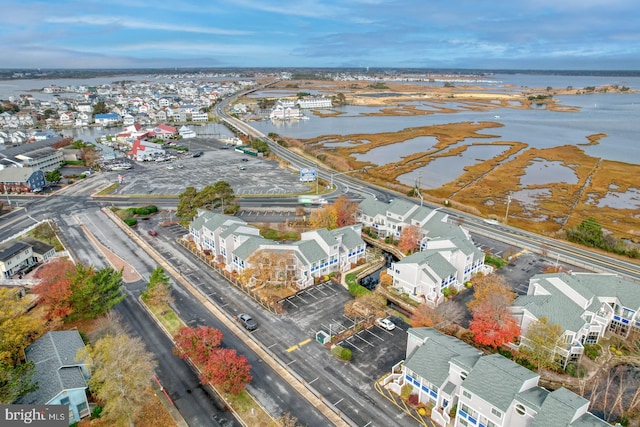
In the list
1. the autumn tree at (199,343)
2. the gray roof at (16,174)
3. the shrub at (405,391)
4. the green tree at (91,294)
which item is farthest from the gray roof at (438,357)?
the gray roof at (16,174)

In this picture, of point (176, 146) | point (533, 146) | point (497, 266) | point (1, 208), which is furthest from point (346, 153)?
point (1, 208)

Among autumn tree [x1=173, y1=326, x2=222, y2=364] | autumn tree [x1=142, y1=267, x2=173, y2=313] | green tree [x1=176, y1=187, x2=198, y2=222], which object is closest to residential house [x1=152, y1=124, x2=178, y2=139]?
green tree [x1=176, y1=187, x2=198, y2=222]

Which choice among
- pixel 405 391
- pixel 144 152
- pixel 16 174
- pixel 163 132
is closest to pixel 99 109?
pixel 163 132

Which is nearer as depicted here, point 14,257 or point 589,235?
point 14,257

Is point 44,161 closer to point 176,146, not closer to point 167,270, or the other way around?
point 176,146

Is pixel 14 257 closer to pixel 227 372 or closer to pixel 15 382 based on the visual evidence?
pixel 15 382

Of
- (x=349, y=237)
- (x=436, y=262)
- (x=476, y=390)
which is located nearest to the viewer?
(x=476, y=390)
